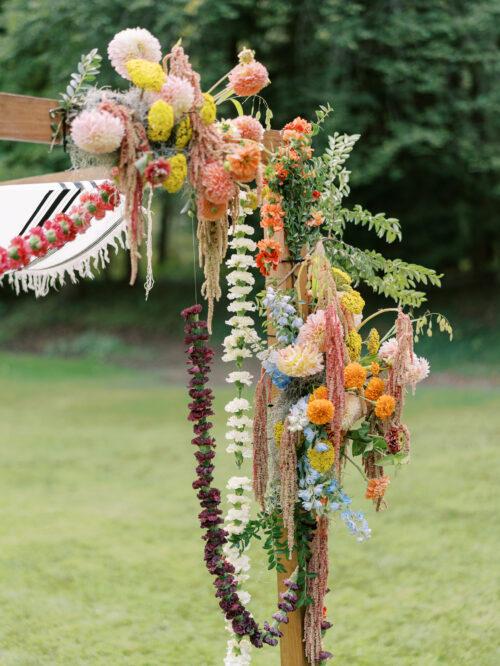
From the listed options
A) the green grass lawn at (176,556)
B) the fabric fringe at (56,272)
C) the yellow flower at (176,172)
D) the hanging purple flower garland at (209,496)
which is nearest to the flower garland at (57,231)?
the yellow flower at (176,172)

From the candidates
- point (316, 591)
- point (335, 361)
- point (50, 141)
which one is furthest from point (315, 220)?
point (316, 591)

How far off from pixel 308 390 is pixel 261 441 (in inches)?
10.2

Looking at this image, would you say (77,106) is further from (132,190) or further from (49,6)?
(49,6)

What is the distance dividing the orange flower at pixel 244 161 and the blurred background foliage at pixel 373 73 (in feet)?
30.0

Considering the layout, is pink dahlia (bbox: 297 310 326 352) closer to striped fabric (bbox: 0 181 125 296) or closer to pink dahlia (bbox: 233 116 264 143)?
pink dahlia (bbox: 233 116 264 143)

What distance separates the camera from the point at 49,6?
12391 mm

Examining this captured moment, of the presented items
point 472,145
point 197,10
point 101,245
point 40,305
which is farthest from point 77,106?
point 40,305

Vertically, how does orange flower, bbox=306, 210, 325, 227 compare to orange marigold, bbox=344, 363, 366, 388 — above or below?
above

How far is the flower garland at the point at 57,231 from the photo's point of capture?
8.65 feet

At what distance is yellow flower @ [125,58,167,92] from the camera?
2637 mm

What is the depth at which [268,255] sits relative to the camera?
311 cm

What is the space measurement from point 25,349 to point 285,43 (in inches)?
253

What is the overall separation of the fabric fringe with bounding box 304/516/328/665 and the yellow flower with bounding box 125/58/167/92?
154 cm

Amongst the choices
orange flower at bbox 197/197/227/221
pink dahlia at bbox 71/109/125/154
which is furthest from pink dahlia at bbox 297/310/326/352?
pink dahlia at bbox 71/109/125/154
